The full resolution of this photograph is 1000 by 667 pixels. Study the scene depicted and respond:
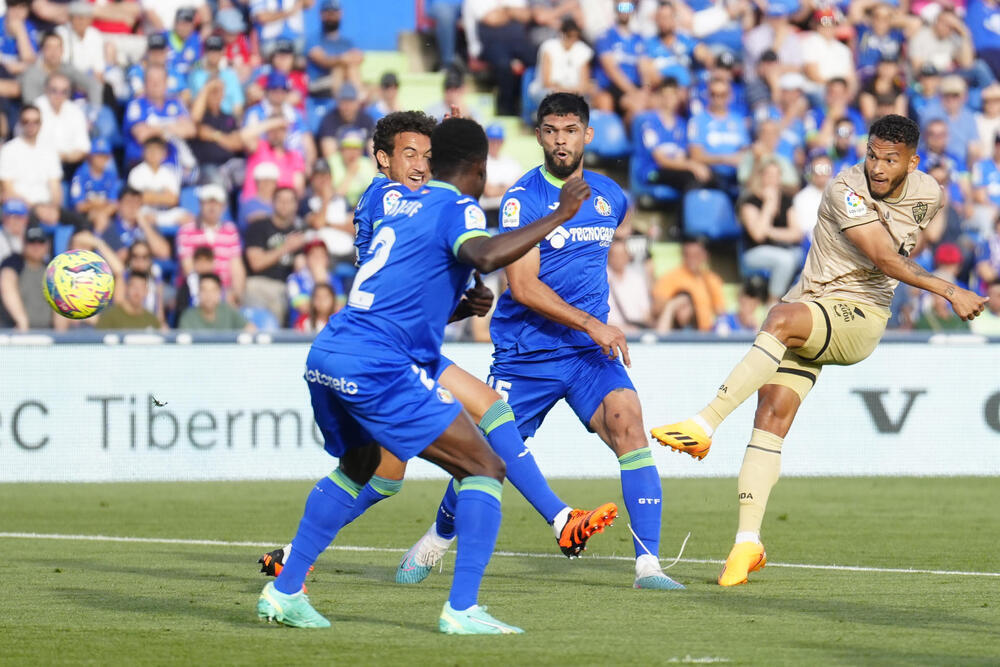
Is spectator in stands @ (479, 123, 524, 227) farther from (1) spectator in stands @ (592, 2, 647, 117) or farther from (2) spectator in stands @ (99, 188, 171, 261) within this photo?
(2) spectator in stands @ (99, 188, 171, 261)

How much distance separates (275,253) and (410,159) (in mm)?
8619

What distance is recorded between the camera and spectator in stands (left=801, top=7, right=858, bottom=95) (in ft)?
70.9

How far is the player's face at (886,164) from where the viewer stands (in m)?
8.88

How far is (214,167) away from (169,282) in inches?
67.6

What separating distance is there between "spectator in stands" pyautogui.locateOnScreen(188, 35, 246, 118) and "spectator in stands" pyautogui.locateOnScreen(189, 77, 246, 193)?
0.08 meters

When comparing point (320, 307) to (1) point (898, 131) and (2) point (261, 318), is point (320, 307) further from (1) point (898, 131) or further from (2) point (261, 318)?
(1) point (898, 131)

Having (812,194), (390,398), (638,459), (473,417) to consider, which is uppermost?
(812,194)

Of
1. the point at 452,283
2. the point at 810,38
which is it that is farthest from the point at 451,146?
the point at 810,38

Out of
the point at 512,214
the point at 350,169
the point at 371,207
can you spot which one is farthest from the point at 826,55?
the point at 371,207

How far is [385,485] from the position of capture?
8.14 metres

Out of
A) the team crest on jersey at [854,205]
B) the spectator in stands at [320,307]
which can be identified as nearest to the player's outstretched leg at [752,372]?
the team crest on jersey at [854,205]

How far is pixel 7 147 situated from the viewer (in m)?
17.6

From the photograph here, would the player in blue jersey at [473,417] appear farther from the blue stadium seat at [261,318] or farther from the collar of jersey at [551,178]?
the blue stadium seat at [261,318]

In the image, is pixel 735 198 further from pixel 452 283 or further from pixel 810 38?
pixel 452 283
